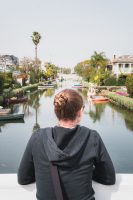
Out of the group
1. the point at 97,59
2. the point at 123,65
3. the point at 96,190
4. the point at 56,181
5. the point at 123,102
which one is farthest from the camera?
the point at 97,59

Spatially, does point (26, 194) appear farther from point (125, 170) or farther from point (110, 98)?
point (110, 98)

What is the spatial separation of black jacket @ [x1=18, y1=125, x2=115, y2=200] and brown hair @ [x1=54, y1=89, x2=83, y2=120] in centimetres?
12

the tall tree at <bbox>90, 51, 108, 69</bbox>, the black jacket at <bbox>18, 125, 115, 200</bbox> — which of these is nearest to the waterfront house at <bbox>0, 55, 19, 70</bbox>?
the tall tree at <bbox>90, 51, 108, 69</bbox>

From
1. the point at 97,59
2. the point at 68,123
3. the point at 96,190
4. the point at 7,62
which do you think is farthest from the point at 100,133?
the point at 7,62

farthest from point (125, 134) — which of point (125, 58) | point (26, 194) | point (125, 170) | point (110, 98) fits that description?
point (125, 58)

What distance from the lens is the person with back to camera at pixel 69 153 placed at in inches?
99.2

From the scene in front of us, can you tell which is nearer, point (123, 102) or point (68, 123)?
point (68, 123)

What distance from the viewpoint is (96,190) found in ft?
8.98

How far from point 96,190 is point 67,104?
32.6 inches

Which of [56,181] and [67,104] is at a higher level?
[67,104]

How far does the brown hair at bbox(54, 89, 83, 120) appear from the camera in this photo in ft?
8.25

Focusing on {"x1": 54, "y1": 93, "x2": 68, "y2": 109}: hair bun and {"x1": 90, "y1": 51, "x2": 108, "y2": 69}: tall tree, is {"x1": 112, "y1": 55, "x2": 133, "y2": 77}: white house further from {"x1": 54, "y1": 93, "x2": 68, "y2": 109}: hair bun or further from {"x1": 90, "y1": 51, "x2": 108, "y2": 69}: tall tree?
{"x1": 54, "y1": 93, "x2": 68, "y2": 109}: hair bun

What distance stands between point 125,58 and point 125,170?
7588 cm

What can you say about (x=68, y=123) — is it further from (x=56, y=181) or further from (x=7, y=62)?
(x=7, y=62)
